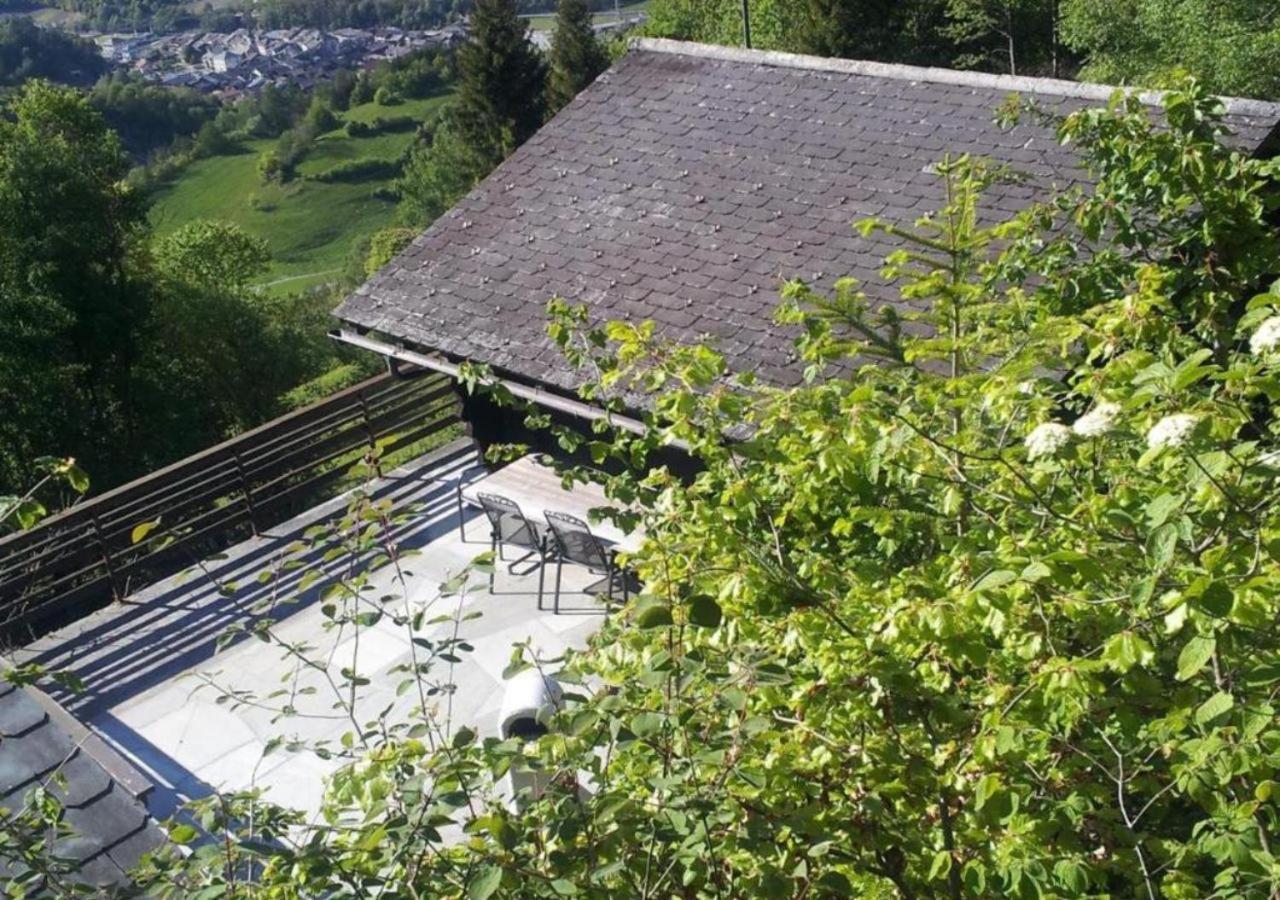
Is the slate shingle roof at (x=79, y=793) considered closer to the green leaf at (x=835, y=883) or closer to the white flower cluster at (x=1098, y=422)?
the green leaf at (x=835, y=883)

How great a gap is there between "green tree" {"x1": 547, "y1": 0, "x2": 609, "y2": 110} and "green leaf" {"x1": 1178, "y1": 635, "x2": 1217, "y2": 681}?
102 feet

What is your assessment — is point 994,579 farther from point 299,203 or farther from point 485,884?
point 299,203

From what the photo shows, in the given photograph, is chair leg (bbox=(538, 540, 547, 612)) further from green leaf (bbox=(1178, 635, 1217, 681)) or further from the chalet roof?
green leaf (bbox=(1178, 635, 1217, 681))

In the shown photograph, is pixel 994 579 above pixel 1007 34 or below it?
above

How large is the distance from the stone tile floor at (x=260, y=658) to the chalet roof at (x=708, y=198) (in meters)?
1.47

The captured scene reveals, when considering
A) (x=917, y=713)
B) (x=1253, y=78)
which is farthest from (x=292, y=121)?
(x=917, y=713)

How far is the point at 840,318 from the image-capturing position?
4602 mm

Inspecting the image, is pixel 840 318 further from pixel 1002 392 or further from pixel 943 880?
pixel 943 880

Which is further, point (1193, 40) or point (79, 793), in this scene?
point (1193, 40)

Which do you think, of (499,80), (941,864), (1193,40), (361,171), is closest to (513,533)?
(941,864)

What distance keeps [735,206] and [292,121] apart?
289ft

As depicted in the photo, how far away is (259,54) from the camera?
417 ft

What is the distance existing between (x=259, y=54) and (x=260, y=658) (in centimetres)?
13314

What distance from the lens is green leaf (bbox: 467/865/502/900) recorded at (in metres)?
2.01
